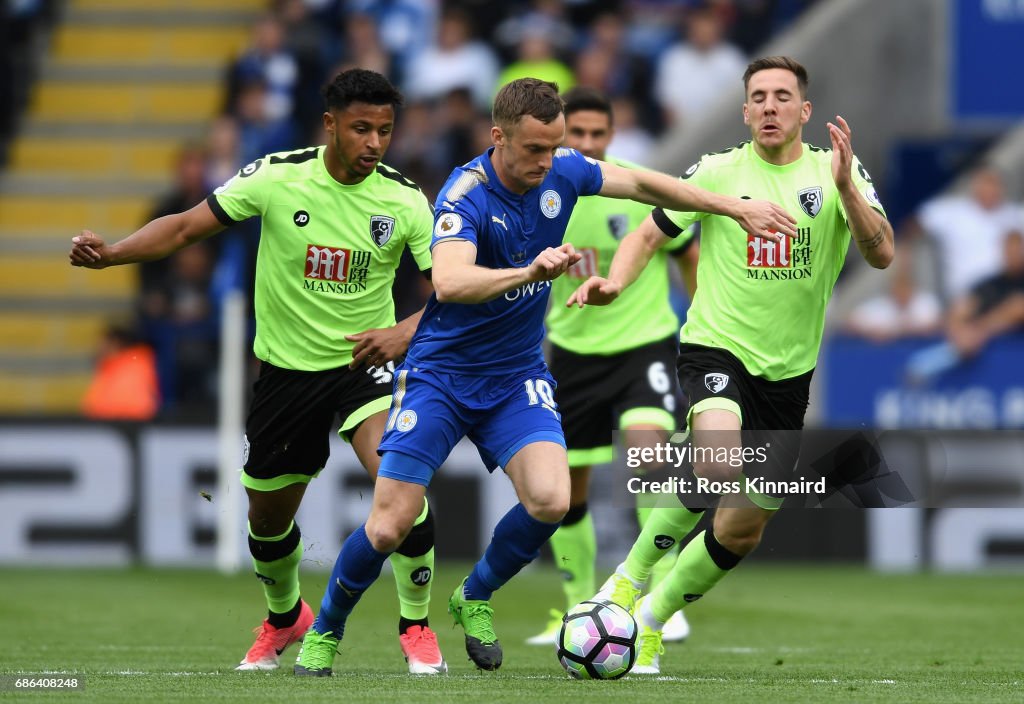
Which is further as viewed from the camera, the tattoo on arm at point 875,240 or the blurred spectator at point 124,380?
the blurred spectator at point 124,380

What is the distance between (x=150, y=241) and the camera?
780 cm

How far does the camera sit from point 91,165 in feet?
64.6

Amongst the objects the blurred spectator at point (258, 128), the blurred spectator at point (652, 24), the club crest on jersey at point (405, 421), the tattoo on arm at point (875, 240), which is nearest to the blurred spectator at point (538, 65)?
the blurred spectator at point (652, 24)

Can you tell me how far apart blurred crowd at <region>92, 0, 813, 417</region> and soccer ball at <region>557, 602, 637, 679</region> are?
894 centimetres

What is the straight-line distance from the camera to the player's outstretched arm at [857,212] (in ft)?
24.6

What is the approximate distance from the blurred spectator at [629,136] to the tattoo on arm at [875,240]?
8.92m

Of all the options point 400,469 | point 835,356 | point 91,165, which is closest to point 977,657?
point 400,469

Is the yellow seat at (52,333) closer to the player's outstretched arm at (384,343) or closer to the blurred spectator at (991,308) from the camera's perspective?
the blurred spectator at (991,308)

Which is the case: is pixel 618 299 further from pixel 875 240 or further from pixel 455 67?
pixel 455 67

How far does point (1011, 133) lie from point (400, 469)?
35.7 ft

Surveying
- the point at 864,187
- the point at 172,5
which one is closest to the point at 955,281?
the point at 864,187

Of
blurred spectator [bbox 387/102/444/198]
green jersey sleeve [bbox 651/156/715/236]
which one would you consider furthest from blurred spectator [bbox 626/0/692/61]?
green jersey sleeve [bbox 651/156/715/236]

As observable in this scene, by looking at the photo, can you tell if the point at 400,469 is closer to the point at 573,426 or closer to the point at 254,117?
the point at 573,426

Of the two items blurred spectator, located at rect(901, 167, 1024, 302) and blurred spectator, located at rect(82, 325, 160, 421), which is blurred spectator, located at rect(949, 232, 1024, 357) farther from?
blurred spectator, located at rect(82, 325, 160, 421)
